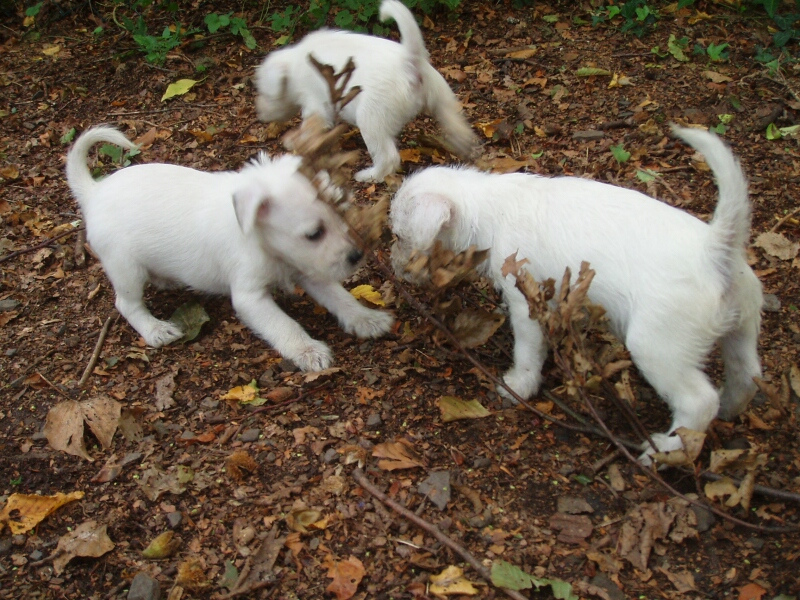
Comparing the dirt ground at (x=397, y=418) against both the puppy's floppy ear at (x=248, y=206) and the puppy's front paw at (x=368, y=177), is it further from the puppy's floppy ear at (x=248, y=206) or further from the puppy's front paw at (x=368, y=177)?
the puppy's floppy ear at (x=248, y=206)

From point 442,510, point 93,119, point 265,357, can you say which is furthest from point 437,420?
point 93,119

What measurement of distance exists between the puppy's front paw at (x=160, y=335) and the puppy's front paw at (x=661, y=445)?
312 centimetres

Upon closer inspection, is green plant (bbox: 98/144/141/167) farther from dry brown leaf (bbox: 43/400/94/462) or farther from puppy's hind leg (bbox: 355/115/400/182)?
dry brown leaf (bbox: 43/400/94/462)

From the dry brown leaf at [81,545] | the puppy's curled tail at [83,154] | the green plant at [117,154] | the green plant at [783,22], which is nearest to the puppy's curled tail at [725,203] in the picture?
the dry brown leaf at [81,545]

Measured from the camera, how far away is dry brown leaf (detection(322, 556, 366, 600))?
10.8ft

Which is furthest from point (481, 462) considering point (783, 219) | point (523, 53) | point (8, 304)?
point (523, 53)

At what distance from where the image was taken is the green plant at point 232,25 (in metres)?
7.84

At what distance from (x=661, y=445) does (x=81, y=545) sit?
3021 mm

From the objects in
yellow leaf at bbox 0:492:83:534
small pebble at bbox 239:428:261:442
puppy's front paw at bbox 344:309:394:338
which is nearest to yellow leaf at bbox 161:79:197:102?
puppy's front paw at bbox 344:309:394:338

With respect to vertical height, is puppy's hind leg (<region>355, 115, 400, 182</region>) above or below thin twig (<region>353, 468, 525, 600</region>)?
above

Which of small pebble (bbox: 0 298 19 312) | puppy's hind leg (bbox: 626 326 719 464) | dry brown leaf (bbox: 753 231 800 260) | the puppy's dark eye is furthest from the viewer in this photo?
small pebble (bbox: 0 298 19 312)

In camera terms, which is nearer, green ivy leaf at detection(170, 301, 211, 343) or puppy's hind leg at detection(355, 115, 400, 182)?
green ivy leaf at detection(170, 301, 211, 343)

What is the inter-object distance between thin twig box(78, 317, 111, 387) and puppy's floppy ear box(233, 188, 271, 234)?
5.08ft

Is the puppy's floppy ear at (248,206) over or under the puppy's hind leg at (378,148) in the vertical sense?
over
